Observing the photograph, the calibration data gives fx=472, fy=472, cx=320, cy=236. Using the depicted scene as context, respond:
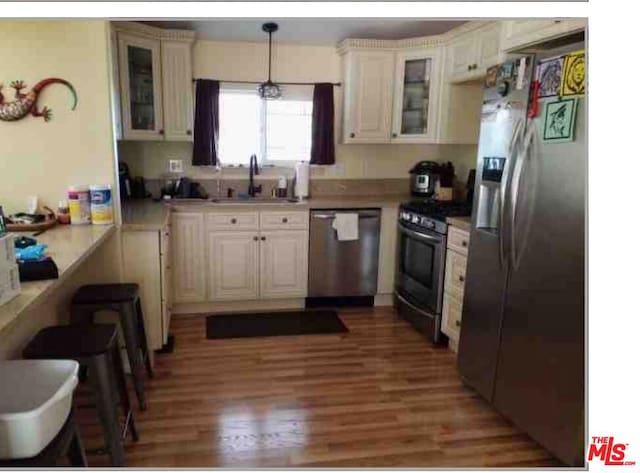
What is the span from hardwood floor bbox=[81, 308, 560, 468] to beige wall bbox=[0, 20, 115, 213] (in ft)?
4.02

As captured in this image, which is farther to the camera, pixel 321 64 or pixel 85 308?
pixel 321 64

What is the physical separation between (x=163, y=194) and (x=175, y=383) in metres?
1.76

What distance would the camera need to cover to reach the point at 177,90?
3654 mm

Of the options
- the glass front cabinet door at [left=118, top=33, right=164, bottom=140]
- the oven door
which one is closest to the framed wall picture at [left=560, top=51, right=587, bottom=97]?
the oven door

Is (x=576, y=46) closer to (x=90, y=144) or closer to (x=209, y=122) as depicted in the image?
(x=90, y=144)

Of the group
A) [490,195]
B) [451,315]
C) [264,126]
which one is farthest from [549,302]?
[264,126]

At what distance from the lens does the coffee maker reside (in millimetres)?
4098

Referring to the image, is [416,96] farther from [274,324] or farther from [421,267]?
[274,324]

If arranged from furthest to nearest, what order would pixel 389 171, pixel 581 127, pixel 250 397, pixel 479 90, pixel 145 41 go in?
pixel 389 171
pixel 479 90
pixel 145 41
pixel 250 397
pixel 581 127

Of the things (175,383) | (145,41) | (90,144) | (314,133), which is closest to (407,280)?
(314,133)

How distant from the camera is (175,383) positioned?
2.63m

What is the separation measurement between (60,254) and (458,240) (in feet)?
7.13

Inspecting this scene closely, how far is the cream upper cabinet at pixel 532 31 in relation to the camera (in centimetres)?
195

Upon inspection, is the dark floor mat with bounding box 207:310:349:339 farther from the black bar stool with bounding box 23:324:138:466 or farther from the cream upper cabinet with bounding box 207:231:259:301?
the black bar stool with bounding box 23:324:138:466
